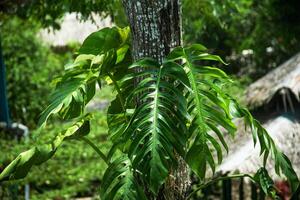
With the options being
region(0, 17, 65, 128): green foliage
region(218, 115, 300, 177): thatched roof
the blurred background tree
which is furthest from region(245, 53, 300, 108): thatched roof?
region(0, 17, 65, 128): green foliage

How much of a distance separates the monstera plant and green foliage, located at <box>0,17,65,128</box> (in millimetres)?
6271

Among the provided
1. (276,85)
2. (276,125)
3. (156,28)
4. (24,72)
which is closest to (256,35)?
(24,72)

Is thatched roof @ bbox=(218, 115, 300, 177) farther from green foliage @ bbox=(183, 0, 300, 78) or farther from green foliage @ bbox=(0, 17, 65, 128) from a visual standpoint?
green foliage @ bbox=(0, 17, 65, 128)

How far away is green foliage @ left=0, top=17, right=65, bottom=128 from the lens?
8992mm

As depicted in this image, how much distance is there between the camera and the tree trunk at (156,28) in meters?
2.55

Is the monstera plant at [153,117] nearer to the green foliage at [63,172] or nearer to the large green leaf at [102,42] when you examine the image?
the large green leaf at [102,42]

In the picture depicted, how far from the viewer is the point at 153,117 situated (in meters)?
2.31

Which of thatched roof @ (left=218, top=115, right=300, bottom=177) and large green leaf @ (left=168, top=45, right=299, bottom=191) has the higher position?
large green leaf @ (left=168, top=45, right=299, bottom=191)

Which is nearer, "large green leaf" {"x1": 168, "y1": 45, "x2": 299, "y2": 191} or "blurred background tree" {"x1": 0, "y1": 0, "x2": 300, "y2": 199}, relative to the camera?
"large green leaf" {"x1": 168, "y1": 45, "x2": 299, "y2": 191}

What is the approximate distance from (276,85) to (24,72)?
4001 mm

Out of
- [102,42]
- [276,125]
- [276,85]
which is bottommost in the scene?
[276,125]

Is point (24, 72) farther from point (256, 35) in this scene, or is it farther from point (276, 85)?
point (256, 35)

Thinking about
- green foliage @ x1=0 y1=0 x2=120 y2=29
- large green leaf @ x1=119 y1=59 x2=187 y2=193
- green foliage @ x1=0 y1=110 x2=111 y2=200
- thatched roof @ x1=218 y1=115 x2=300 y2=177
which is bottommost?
green foliage @ x1=0 y1=110 x2=111 y2=200

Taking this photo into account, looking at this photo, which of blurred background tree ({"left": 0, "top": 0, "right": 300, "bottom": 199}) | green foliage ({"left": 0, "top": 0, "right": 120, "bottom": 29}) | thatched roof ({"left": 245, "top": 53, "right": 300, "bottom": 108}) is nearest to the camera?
green foliage ({"left": 0, "top": 0, "right": 120, "bottom": 29})
